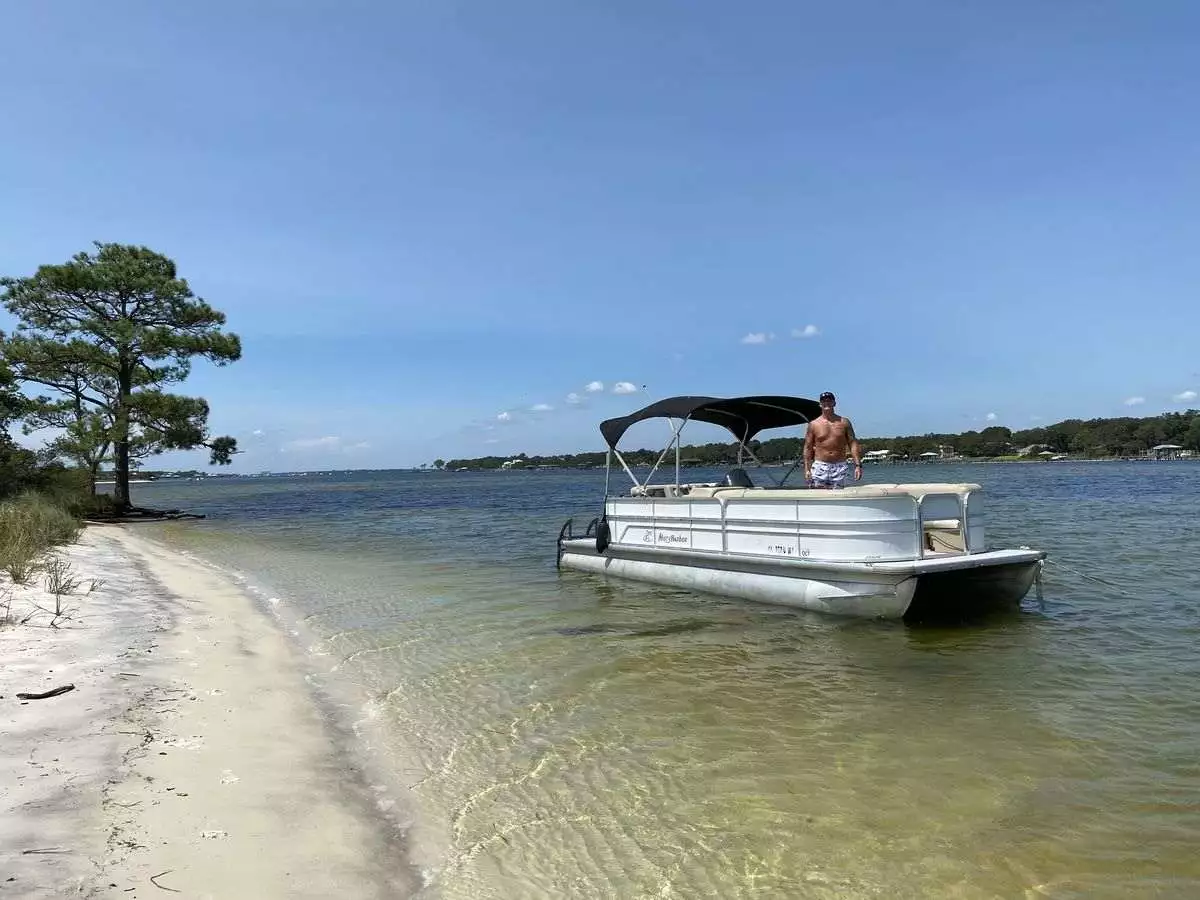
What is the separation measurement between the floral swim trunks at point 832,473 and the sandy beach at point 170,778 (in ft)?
27.0

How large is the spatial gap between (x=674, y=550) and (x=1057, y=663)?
680cm

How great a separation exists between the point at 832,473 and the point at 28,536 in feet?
49.1

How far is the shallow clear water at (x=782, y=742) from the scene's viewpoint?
13.4 feet

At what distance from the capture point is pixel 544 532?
27188 mm

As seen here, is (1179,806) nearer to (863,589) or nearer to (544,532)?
(863,589)

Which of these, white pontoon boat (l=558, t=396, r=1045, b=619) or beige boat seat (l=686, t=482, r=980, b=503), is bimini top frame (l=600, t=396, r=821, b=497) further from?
beige boat seat (l=686, t=482, r=980, b=503)

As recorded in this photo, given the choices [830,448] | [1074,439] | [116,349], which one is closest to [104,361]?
[116,349]

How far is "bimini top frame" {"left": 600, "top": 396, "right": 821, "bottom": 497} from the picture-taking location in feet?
46.1

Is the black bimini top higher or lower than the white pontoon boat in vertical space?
higher

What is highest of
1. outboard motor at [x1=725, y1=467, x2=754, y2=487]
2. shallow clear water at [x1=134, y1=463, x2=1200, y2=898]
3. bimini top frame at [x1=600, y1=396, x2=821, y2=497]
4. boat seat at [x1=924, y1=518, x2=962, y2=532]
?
bimini top frame at [x1=600, y1=396, x2=821, y2=497]

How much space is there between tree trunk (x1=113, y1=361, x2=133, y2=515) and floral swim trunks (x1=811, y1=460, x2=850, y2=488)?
29.9 metres

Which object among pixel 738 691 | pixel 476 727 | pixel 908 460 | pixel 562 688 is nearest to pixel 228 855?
pixel 476 727

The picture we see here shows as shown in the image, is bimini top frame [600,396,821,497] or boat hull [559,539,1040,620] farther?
bimini top frame [600,396,821,497]

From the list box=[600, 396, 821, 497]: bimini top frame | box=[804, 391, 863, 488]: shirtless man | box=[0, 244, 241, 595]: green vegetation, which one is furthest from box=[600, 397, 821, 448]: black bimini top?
box=[0, 244, 241, 595]: green vegetation
